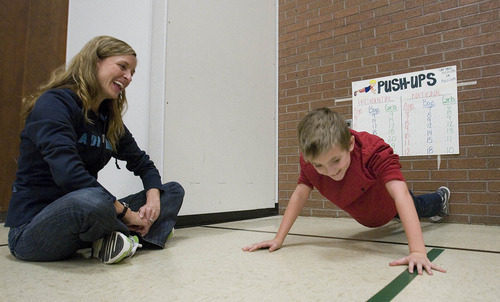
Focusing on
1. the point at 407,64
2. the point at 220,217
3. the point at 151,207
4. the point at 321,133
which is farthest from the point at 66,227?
the point at 407,64

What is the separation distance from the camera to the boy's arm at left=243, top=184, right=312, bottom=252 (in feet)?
4.17

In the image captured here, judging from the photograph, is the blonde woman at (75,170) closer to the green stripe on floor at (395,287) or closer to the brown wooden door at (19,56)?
the green stripe on floor at (395,287)

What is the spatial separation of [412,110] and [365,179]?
1223 millimetres

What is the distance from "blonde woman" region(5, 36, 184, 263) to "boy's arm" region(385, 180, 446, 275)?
870 millimetres

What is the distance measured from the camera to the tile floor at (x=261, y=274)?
0.76 m

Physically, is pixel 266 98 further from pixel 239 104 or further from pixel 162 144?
pixel 162 144

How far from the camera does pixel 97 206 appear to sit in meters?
0.99

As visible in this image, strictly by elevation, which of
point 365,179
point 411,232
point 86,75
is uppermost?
point 86,75

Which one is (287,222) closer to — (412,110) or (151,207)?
(151,207)

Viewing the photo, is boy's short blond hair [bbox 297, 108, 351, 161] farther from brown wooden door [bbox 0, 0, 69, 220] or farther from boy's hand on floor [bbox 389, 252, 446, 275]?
brown wooden door [bbox 0, 0, 69, 220]

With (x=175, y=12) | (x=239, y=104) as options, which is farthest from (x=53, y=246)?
(x=239, y=104)

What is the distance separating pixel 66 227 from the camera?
39.2 inches

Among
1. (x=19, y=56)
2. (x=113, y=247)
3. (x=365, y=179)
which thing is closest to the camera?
(x=113, y=247)

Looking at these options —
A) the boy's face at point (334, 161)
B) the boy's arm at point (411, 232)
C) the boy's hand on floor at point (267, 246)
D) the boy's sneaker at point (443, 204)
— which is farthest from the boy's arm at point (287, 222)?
the boy's sneaker at point (443, 204)
